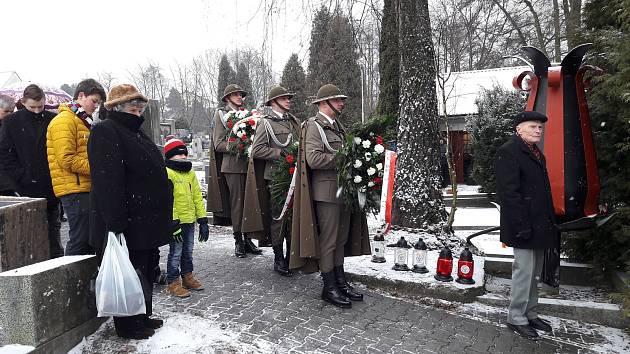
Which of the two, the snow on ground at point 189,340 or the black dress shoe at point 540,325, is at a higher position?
the snow on ground at point 189,340

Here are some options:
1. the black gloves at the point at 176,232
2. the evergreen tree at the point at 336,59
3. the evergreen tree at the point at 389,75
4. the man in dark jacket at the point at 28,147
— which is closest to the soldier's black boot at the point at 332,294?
the black gloves at the point at 176,232

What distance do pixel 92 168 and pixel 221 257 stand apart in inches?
138

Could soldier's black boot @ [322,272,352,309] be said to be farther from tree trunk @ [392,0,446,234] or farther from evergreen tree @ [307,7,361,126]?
evergreen tree @ [307,7,361,126]

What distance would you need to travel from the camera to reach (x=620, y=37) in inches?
169

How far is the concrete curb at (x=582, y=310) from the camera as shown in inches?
172

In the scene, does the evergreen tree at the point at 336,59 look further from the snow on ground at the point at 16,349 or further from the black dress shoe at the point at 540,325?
the snow on ground at the point at 16,349

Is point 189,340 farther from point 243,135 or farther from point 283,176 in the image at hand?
point 243,135

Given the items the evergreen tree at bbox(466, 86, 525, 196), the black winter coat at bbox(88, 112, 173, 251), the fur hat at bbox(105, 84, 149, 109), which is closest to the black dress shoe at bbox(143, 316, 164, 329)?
the black winter coat at bbox(88, 112, 173, 251)

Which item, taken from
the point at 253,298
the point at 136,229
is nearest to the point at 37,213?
the point at 136,229

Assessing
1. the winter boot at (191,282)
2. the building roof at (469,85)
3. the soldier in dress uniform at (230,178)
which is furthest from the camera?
the building roof at (469,85)

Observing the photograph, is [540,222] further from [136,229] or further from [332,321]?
[136,229]

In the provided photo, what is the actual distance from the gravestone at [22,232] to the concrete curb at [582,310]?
Answer: 177 inches

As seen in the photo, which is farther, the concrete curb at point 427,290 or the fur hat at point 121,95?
the concrete curb at point 427,290

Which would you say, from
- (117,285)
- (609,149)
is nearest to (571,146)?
(609,149)
